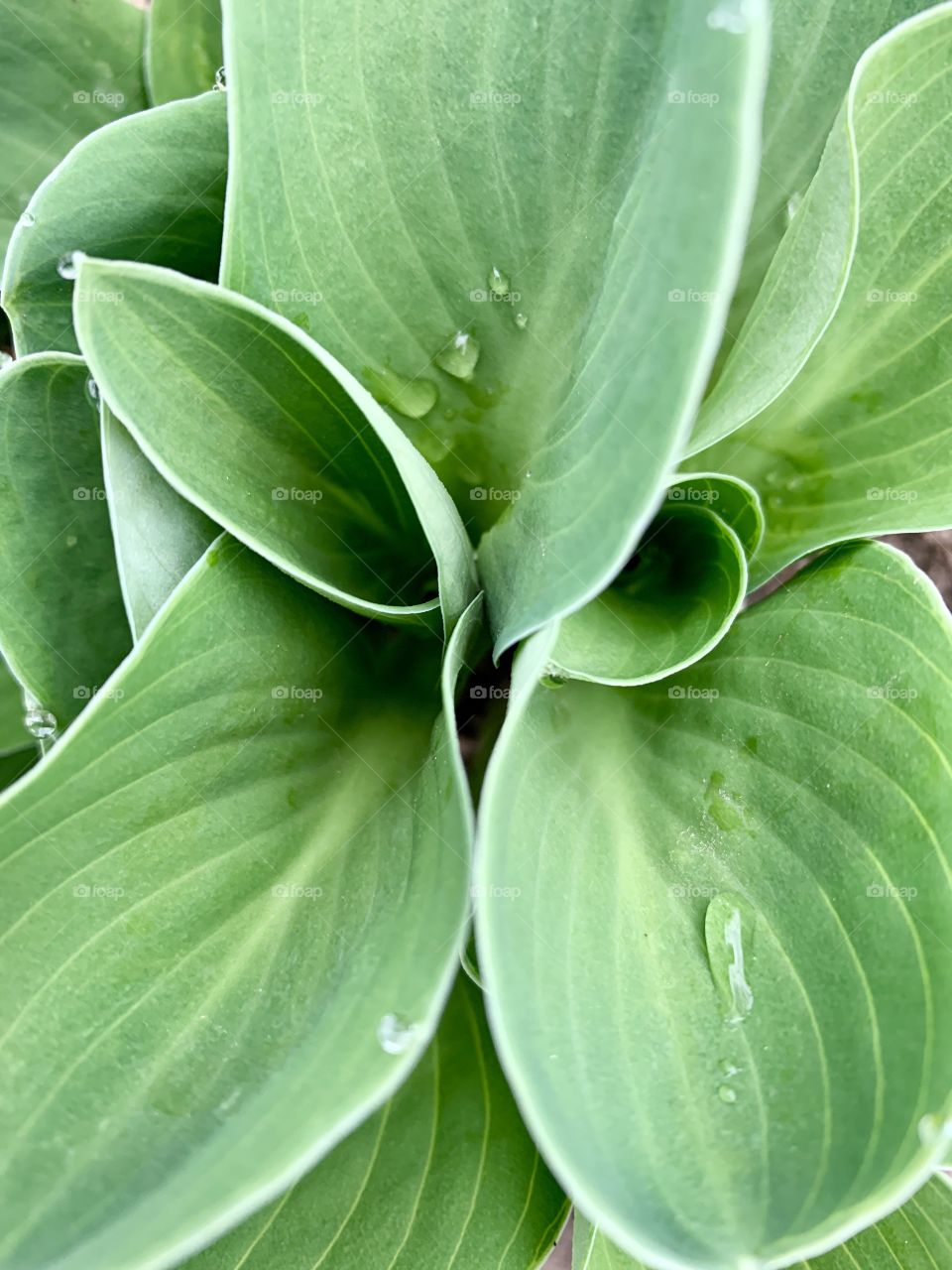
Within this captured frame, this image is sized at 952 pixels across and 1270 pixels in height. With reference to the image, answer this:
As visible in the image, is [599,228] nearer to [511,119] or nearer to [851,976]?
[511,119]

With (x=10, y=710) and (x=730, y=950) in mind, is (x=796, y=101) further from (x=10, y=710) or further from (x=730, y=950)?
(x=10, y=710)

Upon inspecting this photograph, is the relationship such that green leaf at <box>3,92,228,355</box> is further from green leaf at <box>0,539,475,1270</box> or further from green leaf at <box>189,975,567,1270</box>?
green leaf at <box>189,975,567,1270</box>

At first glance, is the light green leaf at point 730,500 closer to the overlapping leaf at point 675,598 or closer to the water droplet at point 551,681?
the overlapping leaf at point 675,598

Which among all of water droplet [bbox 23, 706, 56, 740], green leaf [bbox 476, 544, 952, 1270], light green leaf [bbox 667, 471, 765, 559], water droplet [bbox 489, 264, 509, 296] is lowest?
water droplet [bbox 23, 706, 56, 740]

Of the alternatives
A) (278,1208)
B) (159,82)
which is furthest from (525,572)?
(159,82)

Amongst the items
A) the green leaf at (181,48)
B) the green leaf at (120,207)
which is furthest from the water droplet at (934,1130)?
the green leaf at (181,48)

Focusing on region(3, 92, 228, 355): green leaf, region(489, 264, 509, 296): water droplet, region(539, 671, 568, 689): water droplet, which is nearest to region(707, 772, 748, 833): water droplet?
region(539, 671, 568, 689): water droplet
